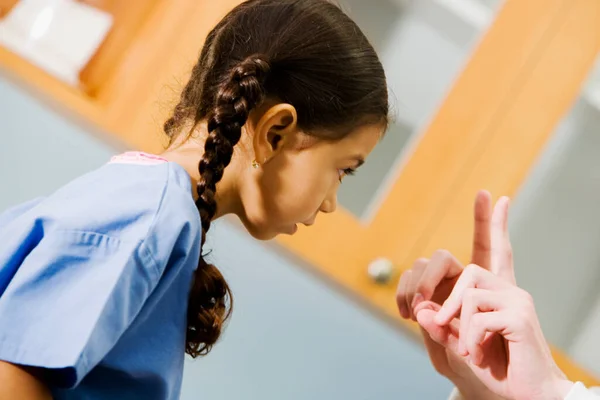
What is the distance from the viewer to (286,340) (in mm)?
1034

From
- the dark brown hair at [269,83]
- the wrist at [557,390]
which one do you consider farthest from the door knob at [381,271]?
the wrist at [557,390]

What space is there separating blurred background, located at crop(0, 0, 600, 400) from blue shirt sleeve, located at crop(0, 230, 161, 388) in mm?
550

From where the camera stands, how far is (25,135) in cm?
110

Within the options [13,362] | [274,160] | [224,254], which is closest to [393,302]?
[224,254]

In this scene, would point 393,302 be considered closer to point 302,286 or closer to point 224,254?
point 302,286

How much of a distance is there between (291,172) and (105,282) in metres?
0.27

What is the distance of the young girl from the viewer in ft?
1.56

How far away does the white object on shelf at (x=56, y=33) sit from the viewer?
109cm

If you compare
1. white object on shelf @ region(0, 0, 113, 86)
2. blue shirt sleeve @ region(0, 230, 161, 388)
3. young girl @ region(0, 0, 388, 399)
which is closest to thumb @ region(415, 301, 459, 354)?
young girl @ region(0, 0, 388, 399)

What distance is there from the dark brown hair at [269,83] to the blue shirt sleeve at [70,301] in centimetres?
14

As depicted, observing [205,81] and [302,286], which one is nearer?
[205,81]

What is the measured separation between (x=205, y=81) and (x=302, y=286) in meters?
0.46

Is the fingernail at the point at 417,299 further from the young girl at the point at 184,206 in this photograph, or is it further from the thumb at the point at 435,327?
the young girl at the point at 184,206

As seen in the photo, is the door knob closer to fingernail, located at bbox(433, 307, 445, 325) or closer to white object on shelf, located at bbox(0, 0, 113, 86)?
fingernail, located at bbox(433, 307, 445, 325)
